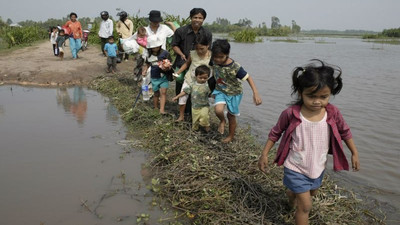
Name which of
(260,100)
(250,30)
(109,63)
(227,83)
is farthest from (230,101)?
(250,30)

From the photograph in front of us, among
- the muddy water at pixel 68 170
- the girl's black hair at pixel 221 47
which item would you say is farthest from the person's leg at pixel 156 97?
the girl's black hair at pixel 221 47

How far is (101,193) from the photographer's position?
3.22 metres

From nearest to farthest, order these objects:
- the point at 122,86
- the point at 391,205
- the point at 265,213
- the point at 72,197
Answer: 1. the point at 265,213
2. the point at 72,197
3. the point at 391,205
4. the point at 122,86

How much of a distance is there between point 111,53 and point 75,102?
2.74 metres

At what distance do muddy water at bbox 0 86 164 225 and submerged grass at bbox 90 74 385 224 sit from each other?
25 centimetres

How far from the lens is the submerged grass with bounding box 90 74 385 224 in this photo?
2809mm

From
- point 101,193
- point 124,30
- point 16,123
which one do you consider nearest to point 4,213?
point 101,193

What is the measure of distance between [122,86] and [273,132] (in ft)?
19.7

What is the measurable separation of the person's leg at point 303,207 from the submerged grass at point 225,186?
30 centimetres

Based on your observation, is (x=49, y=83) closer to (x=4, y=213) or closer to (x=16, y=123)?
(x=16, y=123)

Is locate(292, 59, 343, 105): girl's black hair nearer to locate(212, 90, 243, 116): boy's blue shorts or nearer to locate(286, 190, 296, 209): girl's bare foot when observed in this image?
locate(286, 190, 296, 209): girl's bare foot

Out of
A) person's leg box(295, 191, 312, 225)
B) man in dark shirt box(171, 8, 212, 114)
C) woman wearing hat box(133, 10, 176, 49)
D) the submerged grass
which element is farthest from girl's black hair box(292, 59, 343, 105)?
woman wearing hat box(133, 10, 176, 49)

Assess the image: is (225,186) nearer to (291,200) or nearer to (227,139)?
(291,200)

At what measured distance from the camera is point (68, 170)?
368 centimetres
